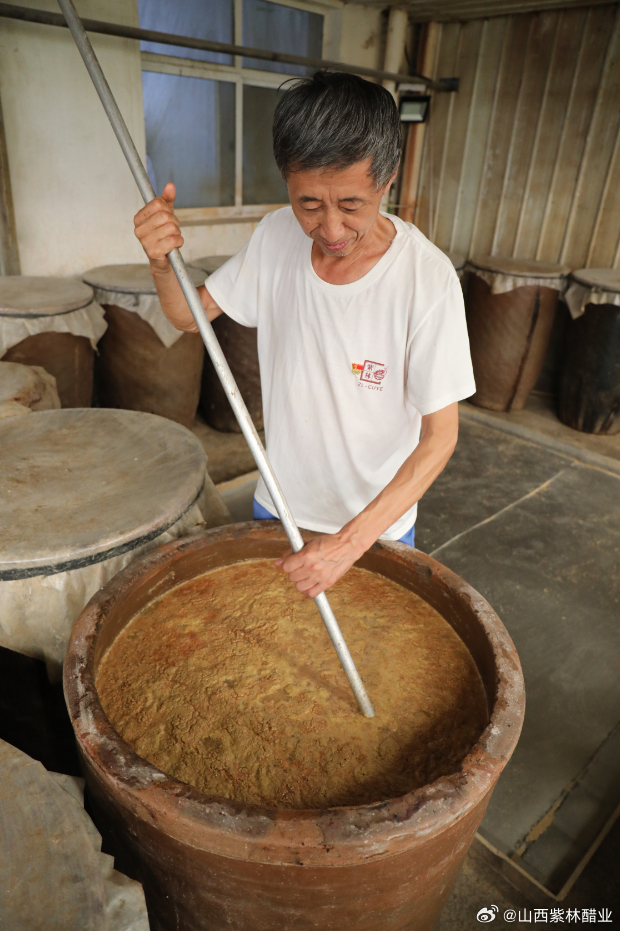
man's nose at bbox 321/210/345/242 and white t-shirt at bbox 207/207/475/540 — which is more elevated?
man's nose at bbox 321/210/345/242

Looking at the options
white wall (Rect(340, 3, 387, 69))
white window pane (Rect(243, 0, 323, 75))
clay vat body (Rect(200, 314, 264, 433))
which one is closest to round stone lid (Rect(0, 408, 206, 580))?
clay vat body (Rect(200, 314, 264, 433))

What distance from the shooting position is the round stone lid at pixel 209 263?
13.1 feet

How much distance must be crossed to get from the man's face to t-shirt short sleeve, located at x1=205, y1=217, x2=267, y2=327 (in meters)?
0.37

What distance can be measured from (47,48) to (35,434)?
103 inches

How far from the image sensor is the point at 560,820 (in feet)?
6.61

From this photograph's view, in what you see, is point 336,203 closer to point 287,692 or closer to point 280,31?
point 287,692

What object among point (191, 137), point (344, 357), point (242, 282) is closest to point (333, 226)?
point (344, 357)

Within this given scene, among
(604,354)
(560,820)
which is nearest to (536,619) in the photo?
(560,820)

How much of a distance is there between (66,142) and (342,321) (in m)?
2.87

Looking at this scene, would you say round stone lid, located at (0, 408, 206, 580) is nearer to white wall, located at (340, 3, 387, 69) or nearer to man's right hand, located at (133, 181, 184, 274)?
man's right hand, located at (133, 181, 184, 274)

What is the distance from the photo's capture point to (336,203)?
120 cm

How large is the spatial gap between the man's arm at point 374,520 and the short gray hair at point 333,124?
1.77 ft

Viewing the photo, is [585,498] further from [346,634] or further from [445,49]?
[445,49]

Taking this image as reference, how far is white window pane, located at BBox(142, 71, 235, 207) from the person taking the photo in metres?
3.97
